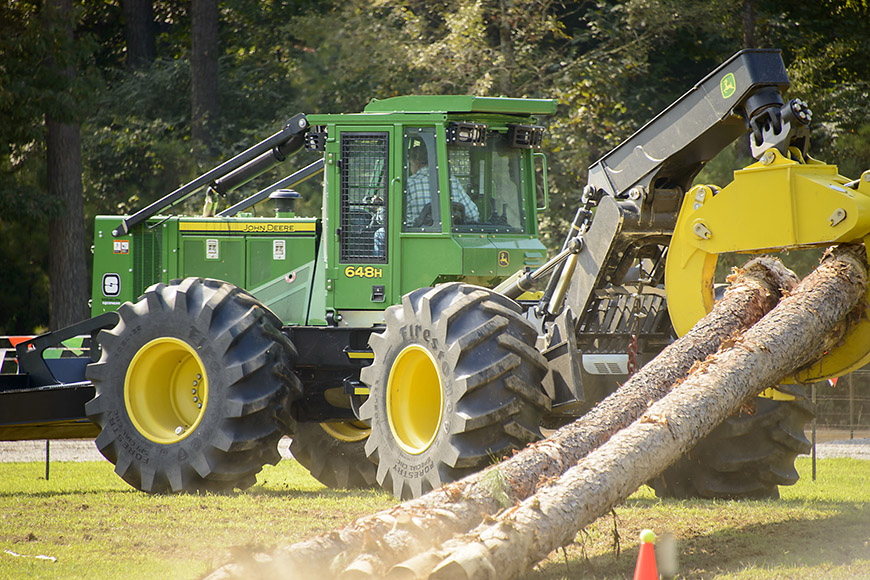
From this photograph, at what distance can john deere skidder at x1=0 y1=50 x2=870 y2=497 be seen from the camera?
293 inches

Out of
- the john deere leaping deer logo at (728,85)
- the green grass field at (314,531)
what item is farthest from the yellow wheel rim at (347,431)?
the john deere leaping deer logo at (728,85)

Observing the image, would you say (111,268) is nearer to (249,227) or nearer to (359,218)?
(249,227)

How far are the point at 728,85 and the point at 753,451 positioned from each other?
117 inches

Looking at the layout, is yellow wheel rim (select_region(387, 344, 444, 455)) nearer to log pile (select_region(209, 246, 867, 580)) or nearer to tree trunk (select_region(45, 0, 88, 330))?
log pile (select_region(209, 246, 867, 580))

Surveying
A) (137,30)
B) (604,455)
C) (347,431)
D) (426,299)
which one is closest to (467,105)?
(426,299)

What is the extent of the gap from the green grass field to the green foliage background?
32.9 feet

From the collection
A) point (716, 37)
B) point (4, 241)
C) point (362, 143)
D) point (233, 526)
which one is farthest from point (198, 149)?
point (233, 526)

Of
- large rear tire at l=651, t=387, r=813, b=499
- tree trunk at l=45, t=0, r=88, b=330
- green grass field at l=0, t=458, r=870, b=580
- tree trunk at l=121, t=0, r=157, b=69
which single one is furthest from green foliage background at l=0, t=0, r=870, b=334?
green grass field at l=0, t=458, r=870, b=580

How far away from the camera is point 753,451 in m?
8.70

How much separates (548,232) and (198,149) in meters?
7.71

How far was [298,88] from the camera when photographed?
2339 centimetres

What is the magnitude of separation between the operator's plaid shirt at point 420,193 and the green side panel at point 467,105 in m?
0.54

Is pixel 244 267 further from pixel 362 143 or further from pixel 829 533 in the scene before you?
pixel 829 533

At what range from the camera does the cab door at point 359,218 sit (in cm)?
954
